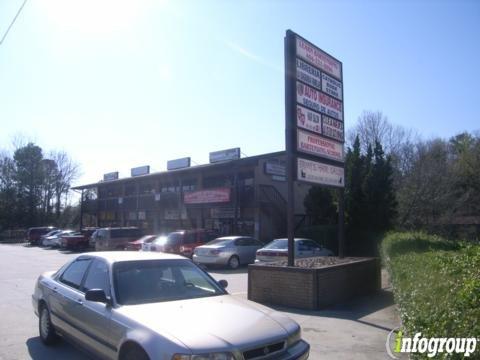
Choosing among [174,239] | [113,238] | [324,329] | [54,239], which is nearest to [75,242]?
[54,239]

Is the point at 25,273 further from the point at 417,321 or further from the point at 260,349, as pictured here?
the point at 417,321

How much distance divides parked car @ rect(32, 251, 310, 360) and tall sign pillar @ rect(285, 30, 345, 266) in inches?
197

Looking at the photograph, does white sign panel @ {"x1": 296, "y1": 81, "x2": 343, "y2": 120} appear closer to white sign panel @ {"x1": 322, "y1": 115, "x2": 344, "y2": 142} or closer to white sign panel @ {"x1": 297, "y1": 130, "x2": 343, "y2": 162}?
white sign panel @ {"x1": 322, "y1": 115, "x2": 344, "y2": 142}

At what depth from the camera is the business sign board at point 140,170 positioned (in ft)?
140

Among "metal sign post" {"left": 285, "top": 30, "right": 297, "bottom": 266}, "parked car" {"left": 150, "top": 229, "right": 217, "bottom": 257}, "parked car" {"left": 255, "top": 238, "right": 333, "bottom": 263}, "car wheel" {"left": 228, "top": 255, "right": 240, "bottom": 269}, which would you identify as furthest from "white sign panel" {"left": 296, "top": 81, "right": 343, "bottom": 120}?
"parked car" {"left": 150, "top": 229, "right": 217, "bottom": 257}

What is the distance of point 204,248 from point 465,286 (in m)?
15.8

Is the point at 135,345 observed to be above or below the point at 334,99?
below

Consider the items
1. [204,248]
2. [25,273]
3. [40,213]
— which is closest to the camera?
[25,273]

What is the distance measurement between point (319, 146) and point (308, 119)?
2.68 ft

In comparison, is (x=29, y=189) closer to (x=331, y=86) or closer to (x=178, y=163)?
(x=178, y=163)

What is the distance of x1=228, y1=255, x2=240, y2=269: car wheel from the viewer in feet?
61.3

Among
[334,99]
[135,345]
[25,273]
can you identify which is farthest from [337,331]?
[25,273]

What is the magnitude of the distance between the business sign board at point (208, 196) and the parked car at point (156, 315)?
2108 cm

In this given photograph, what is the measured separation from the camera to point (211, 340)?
3975 millimetres
